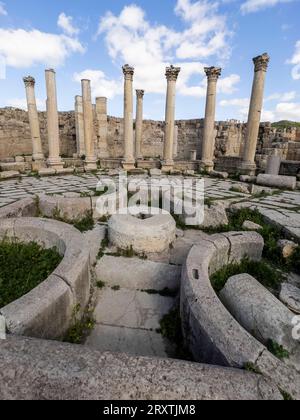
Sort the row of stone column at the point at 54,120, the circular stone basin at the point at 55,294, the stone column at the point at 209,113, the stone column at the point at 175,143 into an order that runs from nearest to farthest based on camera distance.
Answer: the circular stone basin at the point at 55,294
the row of stone column at the point at 54,120
the stone column at the point at 209,113
the stone column at the point at 175,143

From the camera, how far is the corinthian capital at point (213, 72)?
10562mm

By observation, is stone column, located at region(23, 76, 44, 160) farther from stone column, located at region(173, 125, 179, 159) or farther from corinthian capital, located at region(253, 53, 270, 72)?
corinthian capital, located at region(253, 53, 270, 72)

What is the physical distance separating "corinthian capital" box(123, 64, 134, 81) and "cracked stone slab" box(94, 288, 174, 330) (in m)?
10.9

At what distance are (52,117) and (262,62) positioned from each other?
903 cm

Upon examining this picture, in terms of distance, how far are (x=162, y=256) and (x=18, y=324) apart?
84.6 inches

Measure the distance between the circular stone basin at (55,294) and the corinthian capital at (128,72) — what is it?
10061 millimetres

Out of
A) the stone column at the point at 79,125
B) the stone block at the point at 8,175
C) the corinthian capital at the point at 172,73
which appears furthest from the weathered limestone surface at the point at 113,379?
the stone column at the point at 79,125

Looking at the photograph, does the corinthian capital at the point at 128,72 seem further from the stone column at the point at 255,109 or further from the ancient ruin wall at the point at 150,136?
the ancient ruin wall at the point at 150,136

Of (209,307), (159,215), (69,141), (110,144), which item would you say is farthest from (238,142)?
Answer: (209,307)

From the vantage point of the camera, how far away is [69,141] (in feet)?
61.2

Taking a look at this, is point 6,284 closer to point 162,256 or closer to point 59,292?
point 59,292

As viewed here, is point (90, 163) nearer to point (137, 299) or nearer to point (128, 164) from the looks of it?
point (128, 164)

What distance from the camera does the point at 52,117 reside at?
10.8 meters

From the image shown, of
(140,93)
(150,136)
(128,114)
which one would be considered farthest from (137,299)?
(150,136)
